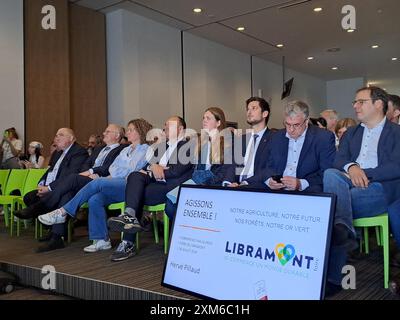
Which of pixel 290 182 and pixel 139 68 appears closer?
pixel 290 182

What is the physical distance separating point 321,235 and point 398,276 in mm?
920

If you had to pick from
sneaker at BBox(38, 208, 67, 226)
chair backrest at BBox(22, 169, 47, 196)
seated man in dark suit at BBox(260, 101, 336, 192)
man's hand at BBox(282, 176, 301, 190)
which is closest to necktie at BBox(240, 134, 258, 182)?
seated man in dark suit at BBox(260, 101, 336, 192)

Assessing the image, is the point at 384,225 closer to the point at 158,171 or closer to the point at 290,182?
the point at 290,182

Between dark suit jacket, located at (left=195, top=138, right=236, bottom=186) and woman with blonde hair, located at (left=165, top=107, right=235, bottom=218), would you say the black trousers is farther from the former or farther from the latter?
dark suit jacket, located at (left=195, top=138, right=236, bottom=186)

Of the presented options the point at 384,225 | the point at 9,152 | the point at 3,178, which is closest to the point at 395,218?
the point at 384,225

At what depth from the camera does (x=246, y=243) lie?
1.63 metres

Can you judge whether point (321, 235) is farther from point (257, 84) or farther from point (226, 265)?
point (257, 84)

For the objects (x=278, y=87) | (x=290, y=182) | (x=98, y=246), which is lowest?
(x=98, y=246)

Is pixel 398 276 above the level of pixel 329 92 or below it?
below

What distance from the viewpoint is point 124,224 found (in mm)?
→ 2561

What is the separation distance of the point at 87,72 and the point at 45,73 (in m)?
0.83

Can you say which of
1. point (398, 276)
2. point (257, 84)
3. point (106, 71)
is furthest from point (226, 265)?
point (257, 84)

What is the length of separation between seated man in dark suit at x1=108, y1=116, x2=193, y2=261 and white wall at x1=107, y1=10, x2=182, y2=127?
12.1ft

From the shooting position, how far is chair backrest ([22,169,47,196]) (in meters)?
3.93
